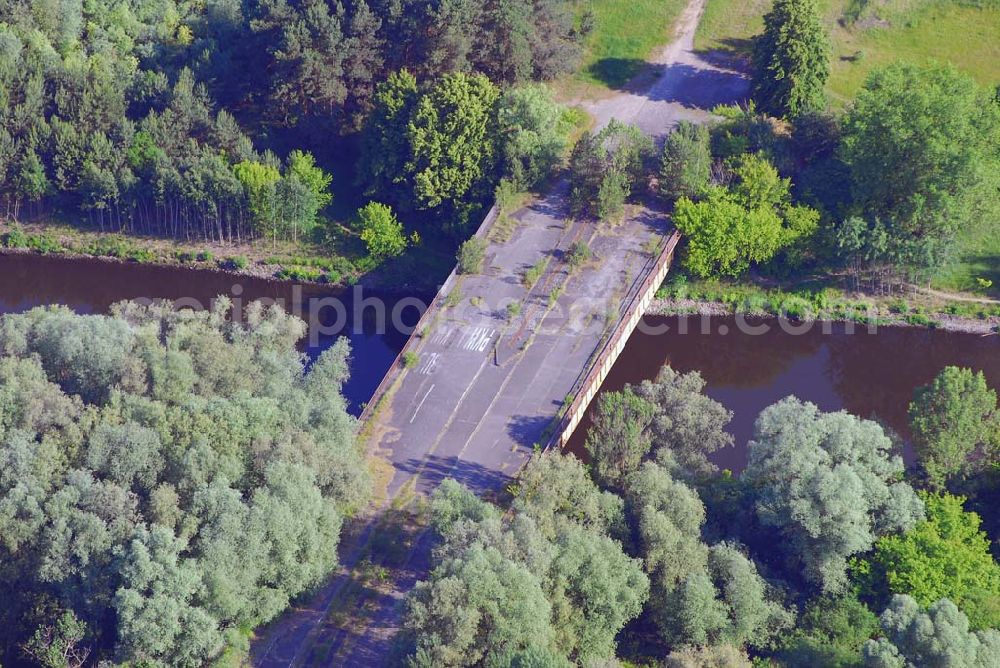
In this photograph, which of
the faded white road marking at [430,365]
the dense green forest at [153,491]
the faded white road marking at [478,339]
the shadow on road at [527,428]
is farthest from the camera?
the faded white road marking at [478,339]

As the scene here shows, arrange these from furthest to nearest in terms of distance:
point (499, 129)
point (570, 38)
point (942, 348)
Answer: point (570, 38)
point (499, 129)
point (942, 348)

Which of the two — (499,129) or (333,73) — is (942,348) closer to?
(499,129)

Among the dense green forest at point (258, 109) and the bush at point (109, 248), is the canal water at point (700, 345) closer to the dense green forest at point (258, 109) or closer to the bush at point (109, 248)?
the bush at point (109, 248)

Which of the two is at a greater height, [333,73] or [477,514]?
[333,73]

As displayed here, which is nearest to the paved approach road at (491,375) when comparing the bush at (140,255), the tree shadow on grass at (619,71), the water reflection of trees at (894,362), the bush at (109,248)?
the tree shadow on grass at (619,71)

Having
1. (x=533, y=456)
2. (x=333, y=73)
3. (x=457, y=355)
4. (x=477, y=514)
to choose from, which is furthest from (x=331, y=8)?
(x=477, y=514)

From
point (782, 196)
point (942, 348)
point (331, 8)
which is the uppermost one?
point (331, 8)

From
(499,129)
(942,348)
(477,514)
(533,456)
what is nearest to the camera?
(477,514)

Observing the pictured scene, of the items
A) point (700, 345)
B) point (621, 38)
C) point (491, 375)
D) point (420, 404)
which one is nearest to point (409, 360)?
point (420, 404)
